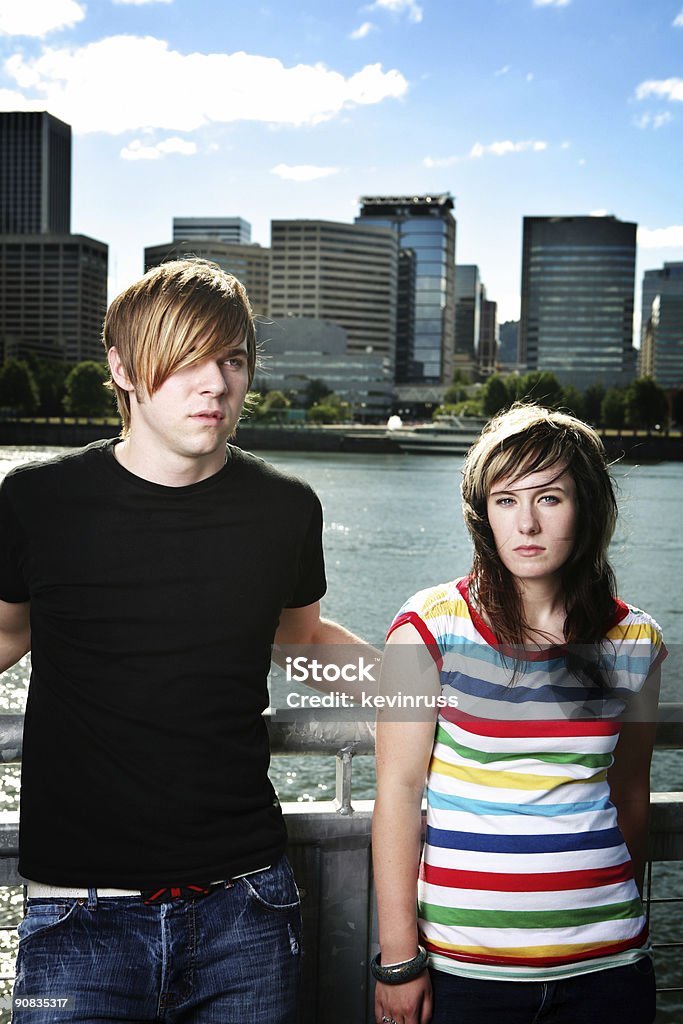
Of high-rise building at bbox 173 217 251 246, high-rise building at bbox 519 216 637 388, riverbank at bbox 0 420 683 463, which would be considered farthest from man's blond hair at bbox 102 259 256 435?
high-rise building at bbox 173 217 251 246

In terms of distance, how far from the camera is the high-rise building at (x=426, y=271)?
134875mm

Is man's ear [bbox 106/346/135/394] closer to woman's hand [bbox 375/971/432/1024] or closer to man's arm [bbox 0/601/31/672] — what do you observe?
man's arm [bbox 0/601/31/672]

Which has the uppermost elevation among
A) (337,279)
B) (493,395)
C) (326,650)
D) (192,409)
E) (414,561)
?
(337,279)

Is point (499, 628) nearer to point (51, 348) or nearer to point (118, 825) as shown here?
point (118, 825)

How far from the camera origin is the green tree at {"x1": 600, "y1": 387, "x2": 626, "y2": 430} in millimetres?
83125

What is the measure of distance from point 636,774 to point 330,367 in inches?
4246

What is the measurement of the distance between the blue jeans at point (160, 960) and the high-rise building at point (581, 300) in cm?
13590

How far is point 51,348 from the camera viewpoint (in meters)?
119

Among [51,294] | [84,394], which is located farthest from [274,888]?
[51,294]

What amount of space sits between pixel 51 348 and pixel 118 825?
123 meters

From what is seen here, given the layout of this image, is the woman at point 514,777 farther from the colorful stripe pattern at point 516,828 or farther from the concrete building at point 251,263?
the concrete building at point 251,263

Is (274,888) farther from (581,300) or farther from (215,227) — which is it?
(215,227)

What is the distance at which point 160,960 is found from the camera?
56.5 inches

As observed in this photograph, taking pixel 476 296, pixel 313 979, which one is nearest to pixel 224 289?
pixel 313 979
